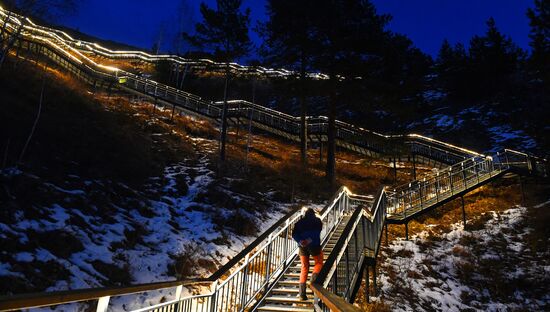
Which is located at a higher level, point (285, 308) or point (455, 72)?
point (455, 72)

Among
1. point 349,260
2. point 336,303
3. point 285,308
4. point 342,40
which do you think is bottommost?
point 285,308

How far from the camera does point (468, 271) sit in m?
14.0

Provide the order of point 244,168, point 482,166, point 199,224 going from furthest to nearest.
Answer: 1. point 244,168
2. point 482,166
3. point 199,224

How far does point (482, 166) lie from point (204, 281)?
734 inches

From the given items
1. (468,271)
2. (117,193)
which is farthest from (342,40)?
(117,193)

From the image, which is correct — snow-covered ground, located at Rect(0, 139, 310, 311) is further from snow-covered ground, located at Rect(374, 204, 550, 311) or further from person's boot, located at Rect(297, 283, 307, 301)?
snow-covered ground, located at Rect(374, 204, 550, 311)

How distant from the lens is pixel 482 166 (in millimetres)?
20078

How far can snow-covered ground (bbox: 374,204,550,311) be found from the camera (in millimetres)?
12078

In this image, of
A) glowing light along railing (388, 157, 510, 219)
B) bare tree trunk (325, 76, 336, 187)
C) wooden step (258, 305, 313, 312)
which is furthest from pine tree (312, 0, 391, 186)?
wooden step (258, 305, 313, 312)

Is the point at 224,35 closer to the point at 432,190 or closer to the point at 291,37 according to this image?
the point at 291,37

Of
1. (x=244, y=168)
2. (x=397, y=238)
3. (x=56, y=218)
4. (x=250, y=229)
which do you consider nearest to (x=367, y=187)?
(x=397, y=238)

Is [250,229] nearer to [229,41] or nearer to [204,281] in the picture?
[204,281]

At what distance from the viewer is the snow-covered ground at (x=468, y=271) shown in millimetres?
12078

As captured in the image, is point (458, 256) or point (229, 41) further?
point (229, 41)
